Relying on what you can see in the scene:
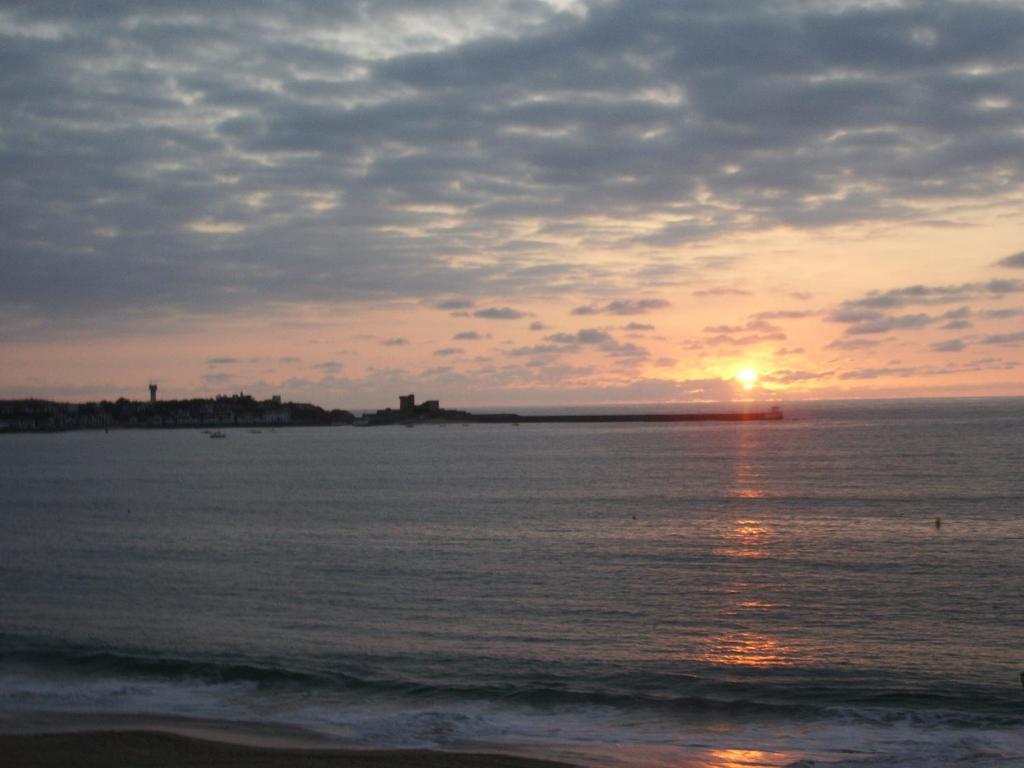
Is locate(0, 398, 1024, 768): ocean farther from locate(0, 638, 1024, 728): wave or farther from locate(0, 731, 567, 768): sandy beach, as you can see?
locate(0, 731, 567, 768): sandy beach

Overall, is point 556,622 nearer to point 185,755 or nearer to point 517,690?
point 517,690

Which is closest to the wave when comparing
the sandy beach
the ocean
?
the ocean

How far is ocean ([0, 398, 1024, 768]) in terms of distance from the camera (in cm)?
2245

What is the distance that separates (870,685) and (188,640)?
19846 millimetres

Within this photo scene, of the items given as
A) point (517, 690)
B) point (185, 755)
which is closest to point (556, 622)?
point (517, 690)

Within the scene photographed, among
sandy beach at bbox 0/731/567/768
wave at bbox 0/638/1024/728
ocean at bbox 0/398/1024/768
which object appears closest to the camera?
sandy beach at bbox 0/731/567/768

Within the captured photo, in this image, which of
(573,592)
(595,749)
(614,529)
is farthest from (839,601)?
(614,529)

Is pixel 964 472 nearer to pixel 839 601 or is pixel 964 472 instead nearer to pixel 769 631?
pixel 839 601

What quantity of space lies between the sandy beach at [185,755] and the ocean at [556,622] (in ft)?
5.41

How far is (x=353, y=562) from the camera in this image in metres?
43.2

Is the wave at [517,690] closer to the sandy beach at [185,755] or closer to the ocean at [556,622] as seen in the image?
the ocean at [556,622]

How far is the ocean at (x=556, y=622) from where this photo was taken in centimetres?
2245

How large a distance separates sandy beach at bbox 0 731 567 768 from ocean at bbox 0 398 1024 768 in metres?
1.65

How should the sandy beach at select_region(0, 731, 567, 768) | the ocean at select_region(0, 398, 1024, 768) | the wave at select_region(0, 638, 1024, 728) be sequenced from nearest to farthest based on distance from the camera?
the sandy beach at select_region(0, 731, 567, 768)
the ocean at select_region(0, 398, 1024, 768)
the wave at select_region(0, 638, 1024, 728)
